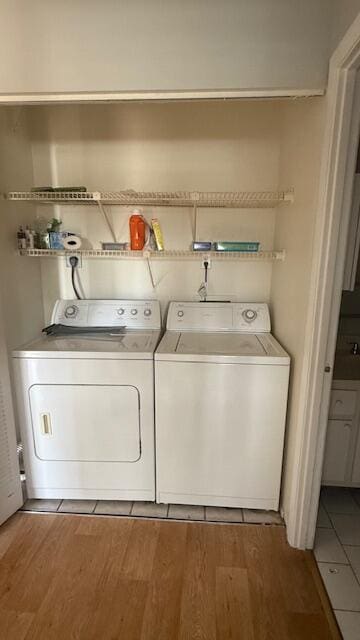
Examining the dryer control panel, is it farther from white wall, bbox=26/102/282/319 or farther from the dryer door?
the dryer door

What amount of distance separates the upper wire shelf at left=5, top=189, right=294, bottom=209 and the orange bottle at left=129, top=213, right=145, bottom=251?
0.12 meters

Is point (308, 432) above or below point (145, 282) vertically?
below

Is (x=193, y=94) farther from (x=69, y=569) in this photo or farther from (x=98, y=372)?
(x=69, y=569)

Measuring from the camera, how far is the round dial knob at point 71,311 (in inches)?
89.2

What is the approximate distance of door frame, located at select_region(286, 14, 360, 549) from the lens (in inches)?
49.8

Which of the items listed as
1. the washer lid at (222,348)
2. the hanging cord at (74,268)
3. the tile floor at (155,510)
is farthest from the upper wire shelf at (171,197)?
the tile floor at (155,510)

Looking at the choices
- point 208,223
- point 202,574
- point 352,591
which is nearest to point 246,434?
point 202,574

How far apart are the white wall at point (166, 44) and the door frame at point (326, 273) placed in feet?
0.47

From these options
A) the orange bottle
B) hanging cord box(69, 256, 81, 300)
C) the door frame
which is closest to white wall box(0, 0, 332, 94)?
the door frame

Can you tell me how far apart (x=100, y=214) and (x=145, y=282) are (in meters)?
0.53

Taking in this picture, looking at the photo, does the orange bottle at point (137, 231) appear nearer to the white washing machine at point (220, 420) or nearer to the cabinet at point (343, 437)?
the white washing machine at point (220, 420)

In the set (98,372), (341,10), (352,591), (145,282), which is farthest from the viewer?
(145,282)

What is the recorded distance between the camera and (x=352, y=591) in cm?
149

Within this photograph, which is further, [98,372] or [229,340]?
[229,340]
